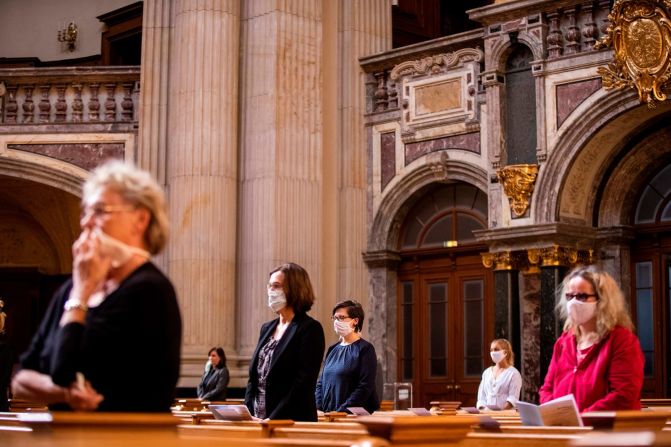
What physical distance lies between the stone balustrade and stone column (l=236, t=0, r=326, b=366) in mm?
1745

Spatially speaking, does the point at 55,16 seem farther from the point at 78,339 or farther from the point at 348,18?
the point at 78,339

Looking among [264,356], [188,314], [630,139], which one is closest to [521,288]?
[630,139]

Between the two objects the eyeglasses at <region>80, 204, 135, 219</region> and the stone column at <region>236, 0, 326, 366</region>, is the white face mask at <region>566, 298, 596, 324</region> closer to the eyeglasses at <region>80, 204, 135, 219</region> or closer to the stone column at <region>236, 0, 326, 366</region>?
the eyeglasses at <region>80, 204, 135, 219</region>

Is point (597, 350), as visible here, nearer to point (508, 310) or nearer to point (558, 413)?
point (558, 413)

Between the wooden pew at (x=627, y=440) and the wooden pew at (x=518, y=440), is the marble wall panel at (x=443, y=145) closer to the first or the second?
the wooden pew at (x=518, y=440)

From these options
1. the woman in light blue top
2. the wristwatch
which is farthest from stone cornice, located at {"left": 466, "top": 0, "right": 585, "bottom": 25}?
the wristwatch

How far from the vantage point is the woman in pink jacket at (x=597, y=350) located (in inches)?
212

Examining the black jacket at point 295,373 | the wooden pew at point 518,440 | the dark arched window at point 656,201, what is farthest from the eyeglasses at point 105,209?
the dark arched window at point 656,201

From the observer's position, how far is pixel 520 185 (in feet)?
37.8

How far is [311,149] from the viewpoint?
13.2 metres

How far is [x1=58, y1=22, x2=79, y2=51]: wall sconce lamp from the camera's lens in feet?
56.6

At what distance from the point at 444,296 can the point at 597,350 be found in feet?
24.9

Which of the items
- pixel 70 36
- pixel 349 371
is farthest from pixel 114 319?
pixel 70 36

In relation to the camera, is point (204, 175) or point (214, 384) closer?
point (214, 384)
